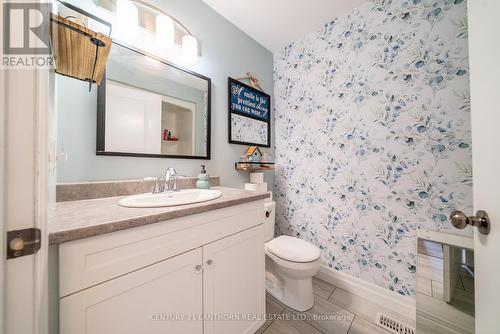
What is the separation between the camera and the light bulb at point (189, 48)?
50.4 inches

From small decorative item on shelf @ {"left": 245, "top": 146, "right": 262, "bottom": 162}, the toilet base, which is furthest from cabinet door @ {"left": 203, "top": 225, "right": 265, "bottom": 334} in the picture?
small decorative item on shelf @ {"left": 245, "top": 146, "right": 262, "bottom": 162}

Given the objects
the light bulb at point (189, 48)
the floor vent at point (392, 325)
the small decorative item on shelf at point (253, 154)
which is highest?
the light bulb at point (189, 48)

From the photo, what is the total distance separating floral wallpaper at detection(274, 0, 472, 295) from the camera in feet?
3.78

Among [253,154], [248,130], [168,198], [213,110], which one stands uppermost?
[213,110]

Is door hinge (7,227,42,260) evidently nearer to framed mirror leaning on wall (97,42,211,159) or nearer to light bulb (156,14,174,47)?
framed mirror leaning on wall (97,42,211,159)

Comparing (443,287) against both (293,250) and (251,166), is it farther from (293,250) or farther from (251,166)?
(251,166)

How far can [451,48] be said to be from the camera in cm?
114

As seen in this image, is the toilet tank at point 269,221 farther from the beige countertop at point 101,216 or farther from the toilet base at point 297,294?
the beige countertop at point 101,216

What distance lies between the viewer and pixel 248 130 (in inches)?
71.5

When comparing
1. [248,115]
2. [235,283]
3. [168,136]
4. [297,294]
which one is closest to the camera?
[235,283]

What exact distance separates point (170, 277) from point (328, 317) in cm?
121

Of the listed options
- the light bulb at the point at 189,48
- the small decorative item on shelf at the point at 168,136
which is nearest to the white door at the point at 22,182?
the small decorative item on shelf at the point at 168,136

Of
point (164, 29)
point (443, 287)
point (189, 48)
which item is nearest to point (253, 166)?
point (189, 48)

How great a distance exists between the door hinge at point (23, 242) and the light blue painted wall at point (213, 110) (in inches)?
26.0
